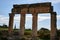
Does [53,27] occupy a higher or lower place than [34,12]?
lower

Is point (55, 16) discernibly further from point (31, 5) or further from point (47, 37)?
point (47, 37)

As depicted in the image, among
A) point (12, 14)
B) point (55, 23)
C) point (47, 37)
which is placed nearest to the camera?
point (55, 23)

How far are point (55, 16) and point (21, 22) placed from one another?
17.5 feet

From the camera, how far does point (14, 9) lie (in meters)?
21.1

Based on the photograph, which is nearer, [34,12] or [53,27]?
[53,27]

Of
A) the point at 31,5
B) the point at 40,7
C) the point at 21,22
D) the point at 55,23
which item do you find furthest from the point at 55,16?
the point at 21,22

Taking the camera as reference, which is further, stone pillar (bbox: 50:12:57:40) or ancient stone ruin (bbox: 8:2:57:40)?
ancient stone ruin (bbox: 8:2:57:40)

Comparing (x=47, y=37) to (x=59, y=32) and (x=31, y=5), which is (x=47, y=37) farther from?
(x=31, y=5)

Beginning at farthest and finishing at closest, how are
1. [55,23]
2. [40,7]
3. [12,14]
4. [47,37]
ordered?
1. [47,37]
2. [12,14]
3. [40,7]
4. [55,23]

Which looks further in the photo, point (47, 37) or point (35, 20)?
point (47, 37)

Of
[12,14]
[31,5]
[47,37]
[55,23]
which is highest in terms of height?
[31,5]

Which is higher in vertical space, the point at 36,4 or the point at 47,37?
the point at 36,4

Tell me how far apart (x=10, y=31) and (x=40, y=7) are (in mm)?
5923

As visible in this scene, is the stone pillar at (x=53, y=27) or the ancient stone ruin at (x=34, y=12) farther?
the ancient stone ruin at (x=34, y=12)
